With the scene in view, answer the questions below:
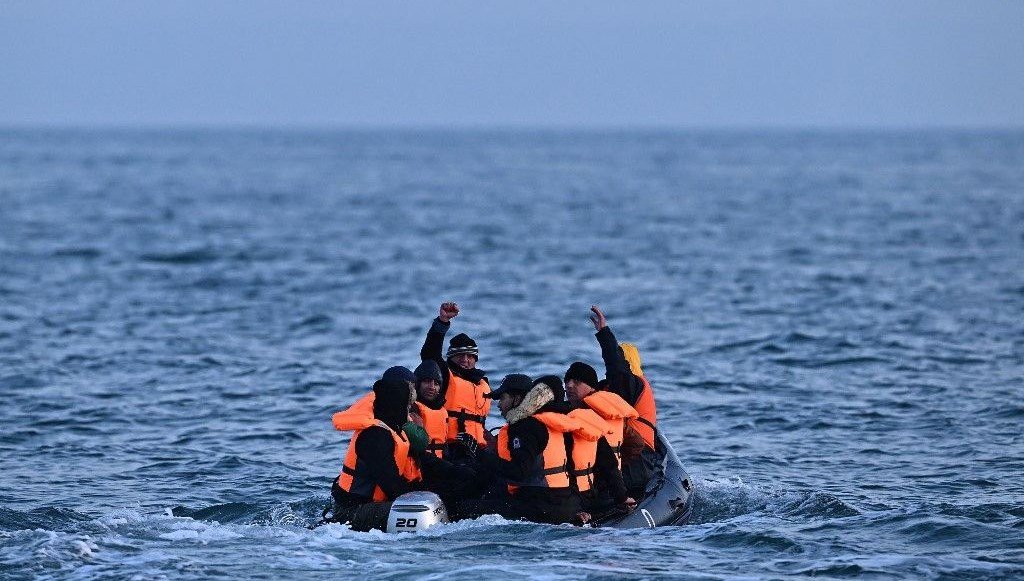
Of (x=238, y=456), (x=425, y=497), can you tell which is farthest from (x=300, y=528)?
(x=238, y=456)

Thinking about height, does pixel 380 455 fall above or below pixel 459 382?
below

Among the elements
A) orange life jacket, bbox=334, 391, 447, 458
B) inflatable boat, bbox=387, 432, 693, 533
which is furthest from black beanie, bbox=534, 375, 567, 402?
orange life jacket, bbox=334, 391, 447, 458

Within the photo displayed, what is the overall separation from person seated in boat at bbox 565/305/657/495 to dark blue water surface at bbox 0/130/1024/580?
86 centimetres

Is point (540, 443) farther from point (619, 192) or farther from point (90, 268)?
point (619, 192)

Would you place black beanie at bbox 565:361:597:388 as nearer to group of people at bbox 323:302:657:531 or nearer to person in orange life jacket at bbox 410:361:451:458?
group of people at bbox 323:302:657:531

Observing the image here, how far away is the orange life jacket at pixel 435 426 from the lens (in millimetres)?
13787

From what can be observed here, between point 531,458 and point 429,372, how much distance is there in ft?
5.14

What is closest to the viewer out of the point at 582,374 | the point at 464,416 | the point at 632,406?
the point at 582,374

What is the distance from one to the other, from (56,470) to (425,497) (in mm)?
5961

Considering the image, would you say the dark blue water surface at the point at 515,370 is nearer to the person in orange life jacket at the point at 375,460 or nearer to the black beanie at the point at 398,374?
the person in orange life jacket at the point at 375,460

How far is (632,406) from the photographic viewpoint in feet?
47.2

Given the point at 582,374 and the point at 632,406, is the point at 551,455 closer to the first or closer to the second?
the point at 582,374

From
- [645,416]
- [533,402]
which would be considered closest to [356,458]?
[533,402]

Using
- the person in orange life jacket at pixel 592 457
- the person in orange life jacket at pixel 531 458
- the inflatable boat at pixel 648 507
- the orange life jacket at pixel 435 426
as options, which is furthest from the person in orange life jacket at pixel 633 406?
the orange life jacket at pixel 435 426
